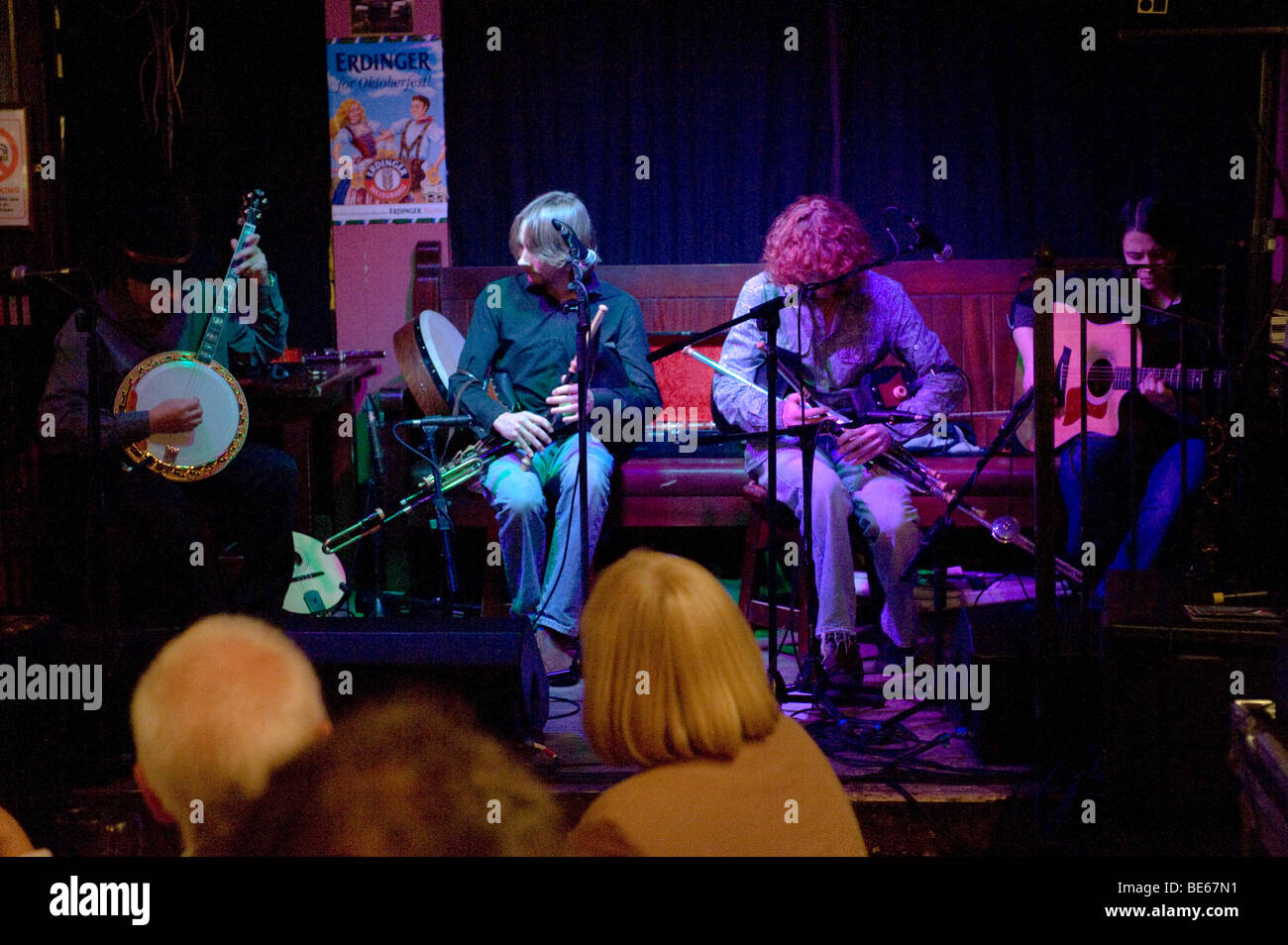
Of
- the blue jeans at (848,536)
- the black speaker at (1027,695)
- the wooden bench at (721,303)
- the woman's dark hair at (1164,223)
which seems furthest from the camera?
the wooden bench at (721,303)

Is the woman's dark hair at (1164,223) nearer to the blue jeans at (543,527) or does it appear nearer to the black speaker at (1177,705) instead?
the black speaker at (1177,705)

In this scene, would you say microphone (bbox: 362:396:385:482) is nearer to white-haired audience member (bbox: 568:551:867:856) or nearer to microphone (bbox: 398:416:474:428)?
microphone (bbox: 398:416:474:428)

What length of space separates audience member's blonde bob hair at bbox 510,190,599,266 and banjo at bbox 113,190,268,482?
1229 millimetres

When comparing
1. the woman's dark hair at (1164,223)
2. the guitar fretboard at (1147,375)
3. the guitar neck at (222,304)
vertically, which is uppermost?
the woman's dark hair at (1164,223)

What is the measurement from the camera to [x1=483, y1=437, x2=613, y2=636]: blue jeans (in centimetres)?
434

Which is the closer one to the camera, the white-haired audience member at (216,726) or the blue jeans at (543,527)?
the white-haired audience member at (216,726)

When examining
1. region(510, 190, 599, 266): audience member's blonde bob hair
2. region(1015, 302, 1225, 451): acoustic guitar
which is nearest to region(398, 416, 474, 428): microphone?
region(510, 190, 599, 266): audience member's blonde bob hair

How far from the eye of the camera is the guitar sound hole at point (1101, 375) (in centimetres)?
461

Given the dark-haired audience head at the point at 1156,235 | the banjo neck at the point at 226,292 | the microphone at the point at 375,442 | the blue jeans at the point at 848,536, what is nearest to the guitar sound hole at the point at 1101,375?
the dark-haired audience head at the point at 1156,235

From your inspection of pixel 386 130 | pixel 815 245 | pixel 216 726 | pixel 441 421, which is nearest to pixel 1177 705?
pixel 815 245

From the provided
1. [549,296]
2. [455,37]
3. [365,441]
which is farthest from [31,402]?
[455,37]

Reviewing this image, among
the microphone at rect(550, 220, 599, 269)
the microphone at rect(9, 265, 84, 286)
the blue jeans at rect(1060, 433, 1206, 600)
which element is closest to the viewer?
the microphone at rect(9, 265, 84, 286)

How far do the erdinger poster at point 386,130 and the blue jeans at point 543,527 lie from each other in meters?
1.93
